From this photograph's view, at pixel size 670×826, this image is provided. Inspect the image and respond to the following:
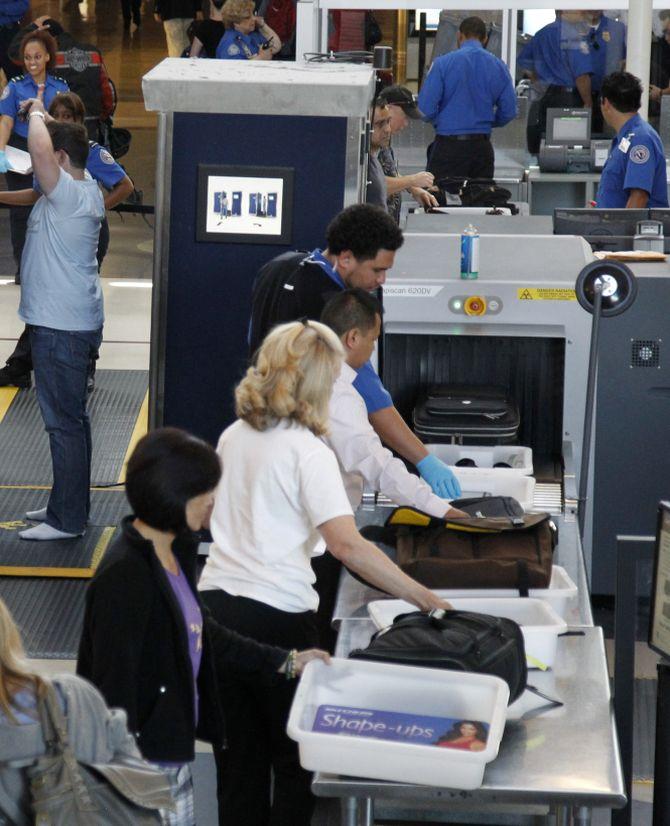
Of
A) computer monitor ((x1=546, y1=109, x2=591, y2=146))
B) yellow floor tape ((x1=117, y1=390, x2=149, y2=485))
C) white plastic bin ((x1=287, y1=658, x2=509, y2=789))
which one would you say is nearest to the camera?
white plastic bin ((x1=287, y1=658, x2=509, y2=789))

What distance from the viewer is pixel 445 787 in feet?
8.62

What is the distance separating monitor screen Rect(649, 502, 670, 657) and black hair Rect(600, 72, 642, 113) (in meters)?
5.11

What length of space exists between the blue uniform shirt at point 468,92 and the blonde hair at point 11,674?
802 centimetres

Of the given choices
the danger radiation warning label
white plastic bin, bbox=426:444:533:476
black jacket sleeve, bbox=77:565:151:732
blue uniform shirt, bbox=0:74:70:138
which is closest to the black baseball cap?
blue uniform shirt, bbox=0:74:70:138

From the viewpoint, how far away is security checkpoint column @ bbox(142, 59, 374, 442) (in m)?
5.45

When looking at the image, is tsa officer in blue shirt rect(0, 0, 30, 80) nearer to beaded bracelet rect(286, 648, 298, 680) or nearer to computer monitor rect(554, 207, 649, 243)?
computer monitor rect(554, 207, 649, 243)

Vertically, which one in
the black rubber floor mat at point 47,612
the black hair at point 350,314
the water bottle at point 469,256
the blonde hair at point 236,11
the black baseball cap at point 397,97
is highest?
the blonde hair at point 236,11

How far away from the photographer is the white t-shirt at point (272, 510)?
313 centimetres

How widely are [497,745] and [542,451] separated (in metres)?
2.52

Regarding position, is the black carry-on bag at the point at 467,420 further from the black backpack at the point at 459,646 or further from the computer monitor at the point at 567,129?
the computer monitor at the point at 567,129

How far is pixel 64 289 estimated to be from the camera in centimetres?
545

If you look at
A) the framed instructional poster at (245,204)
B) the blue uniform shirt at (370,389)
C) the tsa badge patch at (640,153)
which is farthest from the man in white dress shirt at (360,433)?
the tsa badge patch at (640,153)

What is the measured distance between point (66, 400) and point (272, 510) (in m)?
2.57

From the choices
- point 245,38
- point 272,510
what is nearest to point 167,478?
point 272,510
